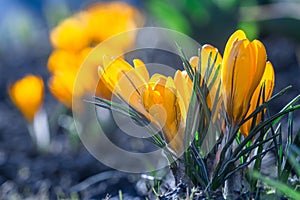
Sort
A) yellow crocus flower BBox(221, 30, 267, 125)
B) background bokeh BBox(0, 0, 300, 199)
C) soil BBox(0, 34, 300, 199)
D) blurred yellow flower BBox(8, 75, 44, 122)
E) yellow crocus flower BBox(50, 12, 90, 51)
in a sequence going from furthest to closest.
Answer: yellow crocus flower BBox(50, 12, 90, 51) < blurred yellow flower BBox(8, 75, 44, 122) < background bokeh BBox(0, 0, 300, 199) < soil BBox(0, 34, 300, 199) < yellow crocus flower BBox(221, 30, 267, 125)

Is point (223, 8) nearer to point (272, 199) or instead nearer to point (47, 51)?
point (47, 51)

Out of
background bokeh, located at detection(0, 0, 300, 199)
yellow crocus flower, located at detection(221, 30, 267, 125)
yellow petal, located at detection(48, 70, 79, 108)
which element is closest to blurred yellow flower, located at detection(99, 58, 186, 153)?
yellow crocus flower, located at detection(221, 30, 267, 125)

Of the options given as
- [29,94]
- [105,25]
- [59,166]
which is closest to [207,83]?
[59,166]

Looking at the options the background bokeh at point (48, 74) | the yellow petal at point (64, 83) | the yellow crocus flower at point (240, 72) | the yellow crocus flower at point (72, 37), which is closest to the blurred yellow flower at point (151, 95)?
the yellow crocus flower at point (240, 72)

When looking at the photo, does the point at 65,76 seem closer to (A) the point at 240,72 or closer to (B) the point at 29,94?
(B) the point at 29,94

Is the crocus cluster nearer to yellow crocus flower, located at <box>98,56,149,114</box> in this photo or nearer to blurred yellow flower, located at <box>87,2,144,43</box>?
yellow crocus flower, located at <box>98,56,149,114</box>

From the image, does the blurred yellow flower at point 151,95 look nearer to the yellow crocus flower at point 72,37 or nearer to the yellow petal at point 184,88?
the yellow petal at point 184,88
